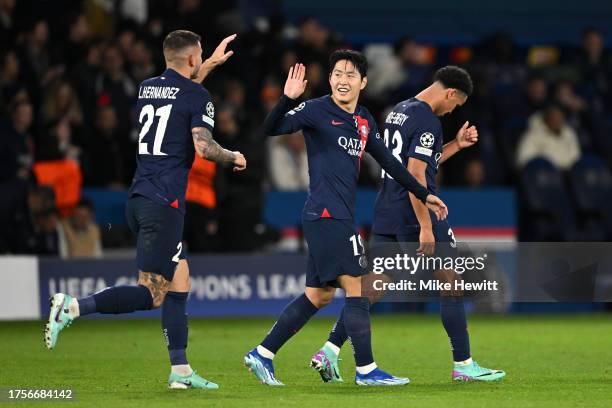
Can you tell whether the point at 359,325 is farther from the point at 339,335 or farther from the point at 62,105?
the point at 62,105

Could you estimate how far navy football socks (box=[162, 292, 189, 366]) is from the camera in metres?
8.51

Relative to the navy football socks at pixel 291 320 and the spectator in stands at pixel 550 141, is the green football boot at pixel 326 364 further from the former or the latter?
the spectator in stands at pixel 550 141

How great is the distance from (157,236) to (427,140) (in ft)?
6.66

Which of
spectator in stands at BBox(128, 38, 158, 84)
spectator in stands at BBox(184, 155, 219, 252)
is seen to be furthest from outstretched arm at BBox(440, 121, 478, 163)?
spectator in stands at BBox(128, 38, 158, 84)

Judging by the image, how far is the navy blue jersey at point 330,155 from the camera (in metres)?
8.59

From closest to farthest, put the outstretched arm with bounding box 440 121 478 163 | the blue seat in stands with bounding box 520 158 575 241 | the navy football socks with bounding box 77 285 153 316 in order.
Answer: the navy football socks with bounding box 77 285 153 316, the outstretched arm with bounding box 440 121 478 163, the blue seat in stands with bounding box 520 158 575 241

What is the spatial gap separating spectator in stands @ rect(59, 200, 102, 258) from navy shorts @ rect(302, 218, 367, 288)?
696 centimetres

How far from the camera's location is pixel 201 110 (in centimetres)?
840

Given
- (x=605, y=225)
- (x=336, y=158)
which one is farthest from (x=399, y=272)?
(x=605, y=225)

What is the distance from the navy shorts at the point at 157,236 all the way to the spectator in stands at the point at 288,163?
8.02 metres

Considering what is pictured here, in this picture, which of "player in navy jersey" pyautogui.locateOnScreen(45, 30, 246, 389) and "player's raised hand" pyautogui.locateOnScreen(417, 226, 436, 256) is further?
"player's raised hand" pyautogui.locateOnScreen(417, 226, 436, 256)

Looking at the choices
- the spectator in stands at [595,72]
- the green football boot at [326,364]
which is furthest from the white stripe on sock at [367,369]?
the spectator in stands at [595,72]

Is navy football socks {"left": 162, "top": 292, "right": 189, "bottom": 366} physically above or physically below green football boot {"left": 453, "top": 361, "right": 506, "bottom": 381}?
above

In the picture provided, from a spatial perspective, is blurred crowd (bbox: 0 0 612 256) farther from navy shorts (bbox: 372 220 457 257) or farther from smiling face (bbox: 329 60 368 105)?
smiling face (bbox: 329 60 368 105)
